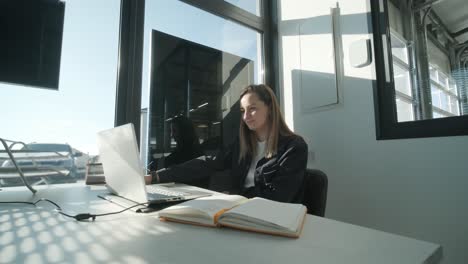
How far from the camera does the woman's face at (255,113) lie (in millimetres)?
1454

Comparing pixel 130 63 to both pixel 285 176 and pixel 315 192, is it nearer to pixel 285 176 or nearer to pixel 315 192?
pixel 285 176

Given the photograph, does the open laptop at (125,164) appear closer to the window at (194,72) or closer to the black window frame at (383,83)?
the window at (194,72)

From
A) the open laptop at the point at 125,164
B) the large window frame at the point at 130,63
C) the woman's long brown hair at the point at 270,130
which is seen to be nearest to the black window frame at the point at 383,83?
the woman's long brown hair at the point at 270,130

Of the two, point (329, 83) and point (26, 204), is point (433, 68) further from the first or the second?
point (26, 204)

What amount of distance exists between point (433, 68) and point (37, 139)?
7.44 ft

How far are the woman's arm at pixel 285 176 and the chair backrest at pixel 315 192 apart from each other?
0.03m

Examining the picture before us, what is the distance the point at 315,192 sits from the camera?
3.23 ft

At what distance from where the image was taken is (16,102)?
1.23 meters

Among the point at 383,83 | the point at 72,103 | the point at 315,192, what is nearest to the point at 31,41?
the point at 72,103

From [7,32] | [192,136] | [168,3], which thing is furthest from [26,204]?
[168,3]

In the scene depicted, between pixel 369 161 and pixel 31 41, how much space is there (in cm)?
193

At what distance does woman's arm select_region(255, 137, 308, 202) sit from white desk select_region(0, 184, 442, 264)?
1.43ft

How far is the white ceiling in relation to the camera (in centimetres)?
127

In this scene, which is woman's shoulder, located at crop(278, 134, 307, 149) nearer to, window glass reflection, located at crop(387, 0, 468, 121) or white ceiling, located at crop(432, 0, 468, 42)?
window glass reflection, located at crop(387, 0, 468, 121)
